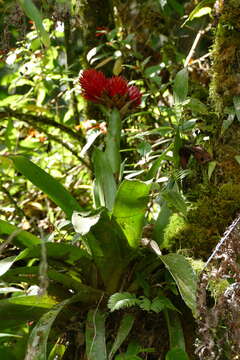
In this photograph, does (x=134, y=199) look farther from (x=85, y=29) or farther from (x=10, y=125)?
(x=85, y=29)

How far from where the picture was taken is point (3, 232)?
173cm

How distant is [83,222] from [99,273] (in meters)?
0.38

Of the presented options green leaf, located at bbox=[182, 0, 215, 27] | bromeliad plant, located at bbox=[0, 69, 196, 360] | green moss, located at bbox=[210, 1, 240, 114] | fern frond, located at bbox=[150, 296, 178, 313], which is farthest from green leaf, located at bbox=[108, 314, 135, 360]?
green leaf, located at bbox=[182, 0, 215, 27]

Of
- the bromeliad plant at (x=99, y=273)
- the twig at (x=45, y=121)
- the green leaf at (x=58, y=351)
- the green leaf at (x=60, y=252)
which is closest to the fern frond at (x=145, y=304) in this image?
the bromeliad plant at (x=99, y=273)

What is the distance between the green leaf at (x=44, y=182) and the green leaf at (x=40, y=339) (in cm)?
37

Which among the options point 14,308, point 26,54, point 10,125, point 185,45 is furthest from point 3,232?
point 185,45

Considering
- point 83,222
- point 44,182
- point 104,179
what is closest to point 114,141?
point 104,179

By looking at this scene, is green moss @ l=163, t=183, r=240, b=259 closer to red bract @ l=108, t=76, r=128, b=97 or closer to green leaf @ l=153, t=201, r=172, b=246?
green leaf @ l=153, t=201, r=172, b=246

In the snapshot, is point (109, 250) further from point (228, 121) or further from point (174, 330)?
point (228, 121)

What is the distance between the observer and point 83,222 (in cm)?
154

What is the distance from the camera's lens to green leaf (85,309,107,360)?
161 cm

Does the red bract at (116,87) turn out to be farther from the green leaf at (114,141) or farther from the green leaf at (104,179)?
the green leaf at (104,179)

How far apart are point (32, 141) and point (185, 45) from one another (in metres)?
1.25

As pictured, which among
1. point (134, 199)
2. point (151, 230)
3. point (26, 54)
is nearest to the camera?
point (134, 199)
